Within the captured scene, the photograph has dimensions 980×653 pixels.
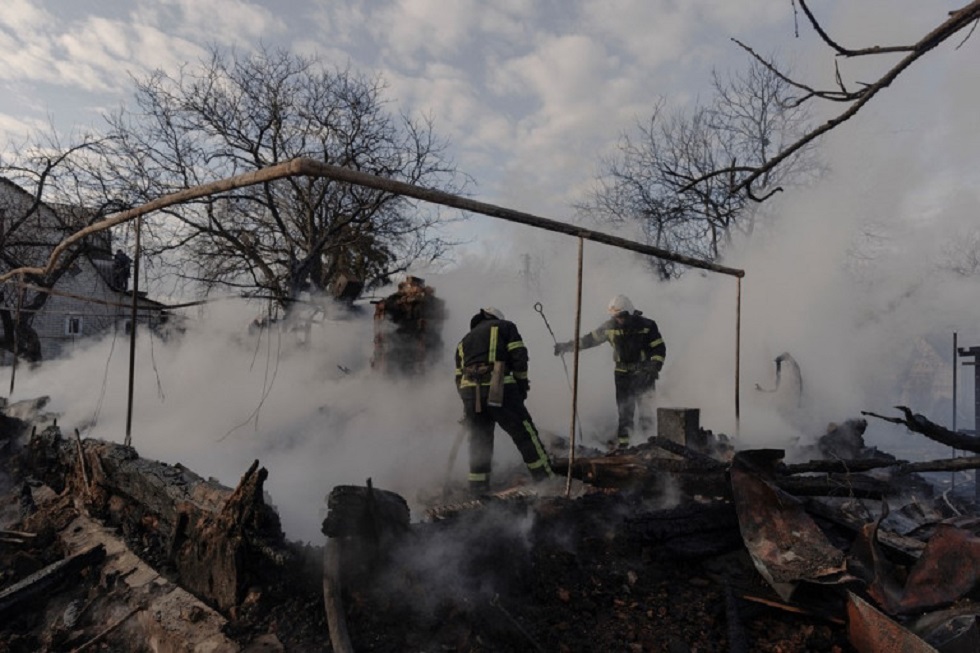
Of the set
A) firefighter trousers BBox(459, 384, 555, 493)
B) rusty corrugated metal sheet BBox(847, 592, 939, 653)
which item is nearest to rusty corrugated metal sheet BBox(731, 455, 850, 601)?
rusty corrugated metal sheet BBox(847, 592, 939, 653)

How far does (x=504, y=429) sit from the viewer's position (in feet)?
18.5

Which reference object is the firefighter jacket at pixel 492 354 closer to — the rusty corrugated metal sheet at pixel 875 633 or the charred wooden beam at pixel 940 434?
the charred wooden beam at pixel 940 434

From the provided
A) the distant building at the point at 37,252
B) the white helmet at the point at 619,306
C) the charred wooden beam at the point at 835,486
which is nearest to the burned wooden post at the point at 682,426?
the white helmet at the point at 619,306

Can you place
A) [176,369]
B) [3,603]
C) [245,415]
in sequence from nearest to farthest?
[3,603] → [245,415] → [176,369]

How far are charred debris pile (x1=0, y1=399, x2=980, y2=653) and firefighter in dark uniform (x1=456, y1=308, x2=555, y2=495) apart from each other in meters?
1.16

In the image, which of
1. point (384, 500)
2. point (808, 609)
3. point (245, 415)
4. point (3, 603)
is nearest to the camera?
point (808, 609)

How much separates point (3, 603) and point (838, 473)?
6.05 metres

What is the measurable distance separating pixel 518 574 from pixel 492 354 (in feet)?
8.73

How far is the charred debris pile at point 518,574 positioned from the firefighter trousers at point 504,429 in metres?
1.14

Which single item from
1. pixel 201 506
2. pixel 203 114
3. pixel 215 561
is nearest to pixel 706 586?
pixel 215 561

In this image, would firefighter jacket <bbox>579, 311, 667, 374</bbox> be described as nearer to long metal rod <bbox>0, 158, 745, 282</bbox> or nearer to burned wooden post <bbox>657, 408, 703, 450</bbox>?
burned wooden post <bbox>657, 408, 703, 450</bbox>

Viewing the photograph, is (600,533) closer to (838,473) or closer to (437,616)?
(437,616)

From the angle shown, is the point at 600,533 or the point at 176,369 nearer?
the point at 600,533

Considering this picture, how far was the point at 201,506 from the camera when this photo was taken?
135 inches
